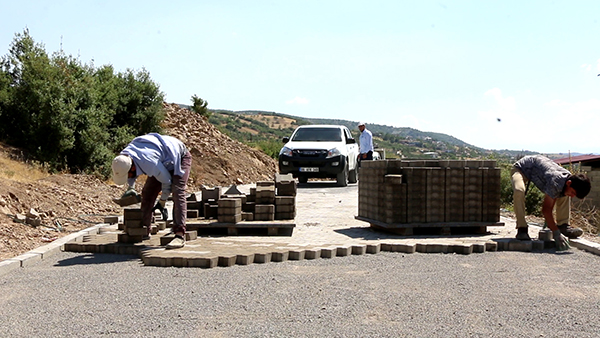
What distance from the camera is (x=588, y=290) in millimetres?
5859

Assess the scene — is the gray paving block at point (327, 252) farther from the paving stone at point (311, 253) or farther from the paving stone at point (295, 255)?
the paving stone at point (295, 255)

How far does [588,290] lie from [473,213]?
3203mm

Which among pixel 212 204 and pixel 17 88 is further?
pixel 17 88

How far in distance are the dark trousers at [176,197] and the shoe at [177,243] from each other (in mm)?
111

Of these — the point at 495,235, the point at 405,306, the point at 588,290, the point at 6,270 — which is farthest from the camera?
the point at 495,235

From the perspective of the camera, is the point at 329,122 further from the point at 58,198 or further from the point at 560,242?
the point at 560,242

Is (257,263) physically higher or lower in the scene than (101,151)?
lower

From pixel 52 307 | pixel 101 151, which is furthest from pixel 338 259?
pixel 101 151

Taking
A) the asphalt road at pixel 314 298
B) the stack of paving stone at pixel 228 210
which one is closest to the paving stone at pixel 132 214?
the asphalt road at pixel 314 298

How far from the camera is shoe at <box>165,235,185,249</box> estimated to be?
Result: 762cm

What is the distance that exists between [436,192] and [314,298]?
4165 mm

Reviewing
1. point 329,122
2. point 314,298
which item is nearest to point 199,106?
point 314,298

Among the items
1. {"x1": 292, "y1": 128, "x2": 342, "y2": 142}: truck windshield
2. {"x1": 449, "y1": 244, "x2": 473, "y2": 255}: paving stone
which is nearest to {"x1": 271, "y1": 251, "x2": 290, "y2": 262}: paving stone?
{"x1": 449, "y1": 244, "x2": 473, "y2": 255}: paving stone

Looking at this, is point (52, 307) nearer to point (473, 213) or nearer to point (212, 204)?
point (212, 204)
